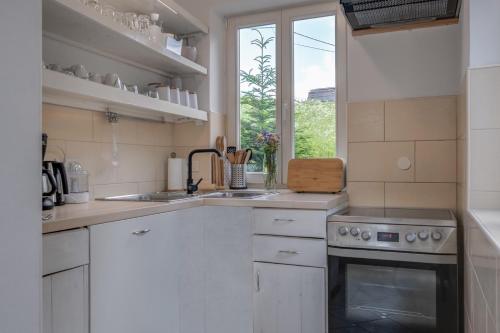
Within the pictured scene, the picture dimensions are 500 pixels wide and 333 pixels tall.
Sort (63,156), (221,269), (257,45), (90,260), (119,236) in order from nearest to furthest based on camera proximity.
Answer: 1. (90,260)
2. (119,236)
3. (63,156)
4. (221,269)
5. (257,45)

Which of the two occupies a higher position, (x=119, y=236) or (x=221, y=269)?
(x=119, y=236)

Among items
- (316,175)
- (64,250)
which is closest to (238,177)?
(316,175)

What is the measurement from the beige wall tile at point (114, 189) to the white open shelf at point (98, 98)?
16.8 inches

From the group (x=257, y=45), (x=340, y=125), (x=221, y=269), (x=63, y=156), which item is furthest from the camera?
(x=257, y=45)

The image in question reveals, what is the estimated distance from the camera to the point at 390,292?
1.85m

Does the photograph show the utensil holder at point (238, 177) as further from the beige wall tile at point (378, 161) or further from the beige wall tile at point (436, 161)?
the beige wall tile at point (436, 161)

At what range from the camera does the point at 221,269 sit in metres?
2.16

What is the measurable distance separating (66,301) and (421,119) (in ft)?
6.54

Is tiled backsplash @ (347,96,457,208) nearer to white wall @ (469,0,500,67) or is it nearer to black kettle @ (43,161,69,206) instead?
white wall @ (469,0,500,67)

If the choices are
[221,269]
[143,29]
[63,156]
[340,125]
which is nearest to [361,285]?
[221,269]

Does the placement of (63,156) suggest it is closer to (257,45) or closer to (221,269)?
(221,269)

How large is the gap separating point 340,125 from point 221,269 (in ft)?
3.99

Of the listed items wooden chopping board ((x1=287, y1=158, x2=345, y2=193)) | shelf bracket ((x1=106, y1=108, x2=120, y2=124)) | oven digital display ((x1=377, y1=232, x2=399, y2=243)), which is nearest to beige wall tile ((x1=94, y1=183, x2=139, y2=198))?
shelf bracket ((x1=106, y1=108, x2=120, y2=124))

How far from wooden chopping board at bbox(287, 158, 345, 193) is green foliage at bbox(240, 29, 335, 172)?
238mm
